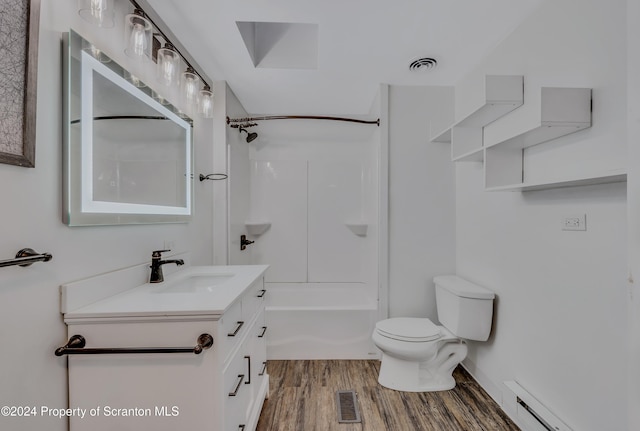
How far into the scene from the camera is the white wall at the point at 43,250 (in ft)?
2.71

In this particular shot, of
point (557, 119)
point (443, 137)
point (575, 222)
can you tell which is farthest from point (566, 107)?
point (443, 137)

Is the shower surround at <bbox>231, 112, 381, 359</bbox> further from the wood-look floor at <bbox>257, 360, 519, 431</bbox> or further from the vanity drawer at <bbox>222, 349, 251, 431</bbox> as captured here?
the vanity drawer at <bbox>222, 349, 251, 431</bbox>

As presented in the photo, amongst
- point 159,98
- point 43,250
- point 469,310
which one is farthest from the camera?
point 469,310

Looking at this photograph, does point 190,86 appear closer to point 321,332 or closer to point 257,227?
point 257,227

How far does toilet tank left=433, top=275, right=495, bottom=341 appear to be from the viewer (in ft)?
6.45

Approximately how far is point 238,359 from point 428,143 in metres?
2.14

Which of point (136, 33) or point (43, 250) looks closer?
point (43, 250)

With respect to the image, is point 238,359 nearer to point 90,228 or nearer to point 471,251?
point 90,228

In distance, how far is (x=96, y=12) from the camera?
3.44 feet

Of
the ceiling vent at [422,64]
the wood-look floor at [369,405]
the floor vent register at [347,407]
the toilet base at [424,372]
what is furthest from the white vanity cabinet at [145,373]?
the ceiling vent at [422,64]

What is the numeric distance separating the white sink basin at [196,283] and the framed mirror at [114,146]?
33cm

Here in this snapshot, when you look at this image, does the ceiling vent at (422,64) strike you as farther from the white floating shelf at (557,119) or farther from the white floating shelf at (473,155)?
the white floating shelf at (557,119)

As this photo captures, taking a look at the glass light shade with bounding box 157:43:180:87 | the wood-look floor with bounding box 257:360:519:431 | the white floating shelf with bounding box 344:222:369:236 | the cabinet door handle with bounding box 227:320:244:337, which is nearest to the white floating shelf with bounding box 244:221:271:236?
the white floating shelf with bounding box 344:222:369:236

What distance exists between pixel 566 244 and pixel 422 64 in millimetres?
1461
